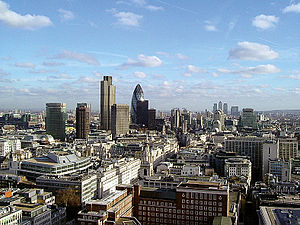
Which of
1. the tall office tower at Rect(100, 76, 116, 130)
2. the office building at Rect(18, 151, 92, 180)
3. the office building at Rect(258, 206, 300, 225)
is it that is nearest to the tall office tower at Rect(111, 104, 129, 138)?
the tall office tower at Rect(100, 76, 116, 130)

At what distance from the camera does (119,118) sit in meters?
168

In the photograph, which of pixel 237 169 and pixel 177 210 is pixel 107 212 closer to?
pixel 177 210

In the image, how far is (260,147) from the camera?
3772 inches

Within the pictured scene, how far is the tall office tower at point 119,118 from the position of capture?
166 meters

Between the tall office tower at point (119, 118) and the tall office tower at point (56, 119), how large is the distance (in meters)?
24.5

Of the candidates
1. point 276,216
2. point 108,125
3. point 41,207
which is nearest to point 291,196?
point 276,216

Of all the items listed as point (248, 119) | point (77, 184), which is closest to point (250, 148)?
point (77, 184)

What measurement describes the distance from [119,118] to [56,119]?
30201 millimetres

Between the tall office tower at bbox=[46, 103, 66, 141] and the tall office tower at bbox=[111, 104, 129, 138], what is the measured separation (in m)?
24.5

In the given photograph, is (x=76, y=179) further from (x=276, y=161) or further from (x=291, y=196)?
(x=276, y=161)

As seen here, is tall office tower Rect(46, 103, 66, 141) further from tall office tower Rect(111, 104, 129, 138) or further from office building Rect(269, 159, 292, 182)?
office building Rect(269, 159, 292, 182)

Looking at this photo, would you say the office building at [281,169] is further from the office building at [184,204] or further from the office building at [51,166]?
the office building at [51,166]

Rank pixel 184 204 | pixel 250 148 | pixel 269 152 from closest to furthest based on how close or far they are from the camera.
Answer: pixel 184 204, pixel 269 152, pixel 250 148

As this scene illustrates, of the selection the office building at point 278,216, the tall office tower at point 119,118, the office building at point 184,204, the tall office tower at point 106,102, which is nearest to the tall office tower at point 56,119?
the tall office tower at point 119,118
